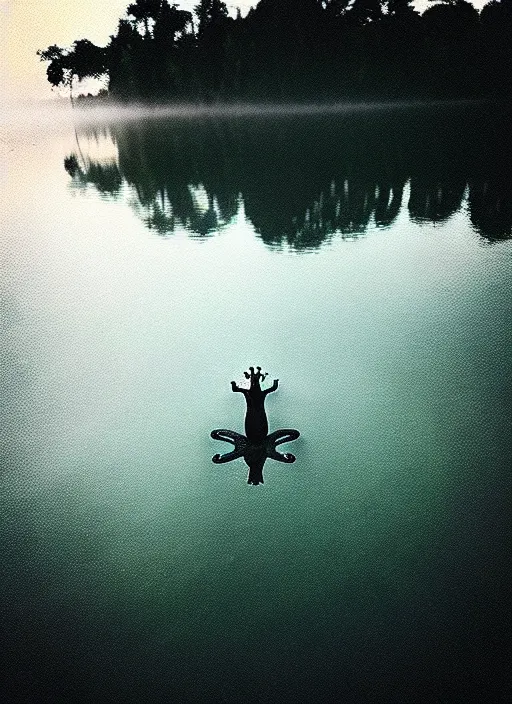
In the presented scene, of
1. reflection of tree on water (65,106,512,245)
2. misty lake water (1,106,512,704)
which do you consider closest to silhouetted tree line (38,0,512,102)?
reflection of tree on water (65,106,512,245)

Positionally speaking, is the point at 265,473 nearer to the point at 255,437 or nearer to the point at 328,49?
the point at 255,437

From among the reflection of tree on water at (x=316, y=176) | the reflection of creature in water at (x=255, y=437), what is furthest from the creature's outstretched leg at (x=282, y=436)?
the reflection of tree on water at (x=316, y=176)

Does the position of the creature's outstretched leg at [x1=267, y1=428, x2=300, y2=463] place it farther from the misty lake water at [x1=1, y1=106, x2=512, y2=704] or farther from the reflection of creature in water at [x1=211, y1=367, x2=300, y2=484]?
the misty lake water at [x1=1, y1=106, x2=512, y2=704]

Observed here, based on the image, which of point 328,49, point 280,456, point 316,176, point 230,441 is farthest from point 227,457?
point 328,49

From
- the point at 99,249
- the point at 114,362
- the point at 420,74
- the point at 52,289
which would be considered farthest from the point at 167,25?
the point at 114,362

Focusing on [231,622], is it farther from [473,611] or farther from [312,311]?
[312,311]
